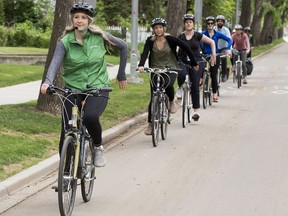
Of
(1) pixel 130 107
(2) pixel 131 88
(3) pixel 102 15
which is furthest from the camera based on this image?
(3) pixel 102 15

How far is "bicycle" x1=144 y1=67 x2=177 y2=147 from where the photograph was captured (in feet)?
35.8

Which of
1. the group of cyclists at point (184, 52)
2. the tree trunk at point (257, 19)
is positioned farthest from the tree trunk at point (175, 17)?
the tree trunk at point (257, 19)

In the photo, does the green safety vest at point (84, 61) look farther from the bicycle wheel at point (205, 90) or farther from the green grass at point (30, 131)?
the bicycle wheel at point (205, 90)

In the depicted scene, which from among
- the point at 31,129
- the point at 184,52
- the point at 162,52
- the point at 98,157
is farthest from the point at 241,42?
the point at 98,157

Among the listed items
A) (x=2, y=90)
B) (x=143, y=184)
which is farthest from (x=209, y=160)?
(x=2, y=90)

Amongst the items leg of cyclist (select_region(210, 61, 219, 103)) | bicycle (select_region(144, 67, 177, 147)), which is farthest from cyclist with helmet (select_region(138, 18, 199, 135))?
leg of cyclist (select_region(210, 61, 219, 103))

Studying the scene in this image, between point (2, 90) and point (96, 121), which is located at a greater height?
point (96, 121)

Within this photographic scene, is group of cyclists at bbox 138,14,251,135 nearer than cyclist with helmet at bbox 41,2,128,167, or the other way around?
cyclist with helmet at bbox 41,2,128,167

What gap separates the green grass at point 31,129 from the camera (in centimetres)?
884

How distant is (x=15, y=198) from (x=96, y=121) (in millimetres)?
1226

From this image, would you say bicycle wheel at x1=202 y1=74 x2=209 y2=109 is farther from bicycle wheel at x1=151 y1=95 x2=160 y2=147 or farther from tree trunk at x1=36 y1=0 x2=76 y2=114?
bicycle wheel at x1=151 y1=95 x2=160 y2=147

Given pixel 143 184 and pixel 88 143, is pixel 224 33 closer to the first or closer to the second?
pixel 143 184

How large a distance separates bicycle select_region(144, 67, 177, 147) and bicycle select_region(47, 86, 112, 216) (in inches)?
144

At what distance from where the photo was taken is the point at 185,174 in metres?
8.83
